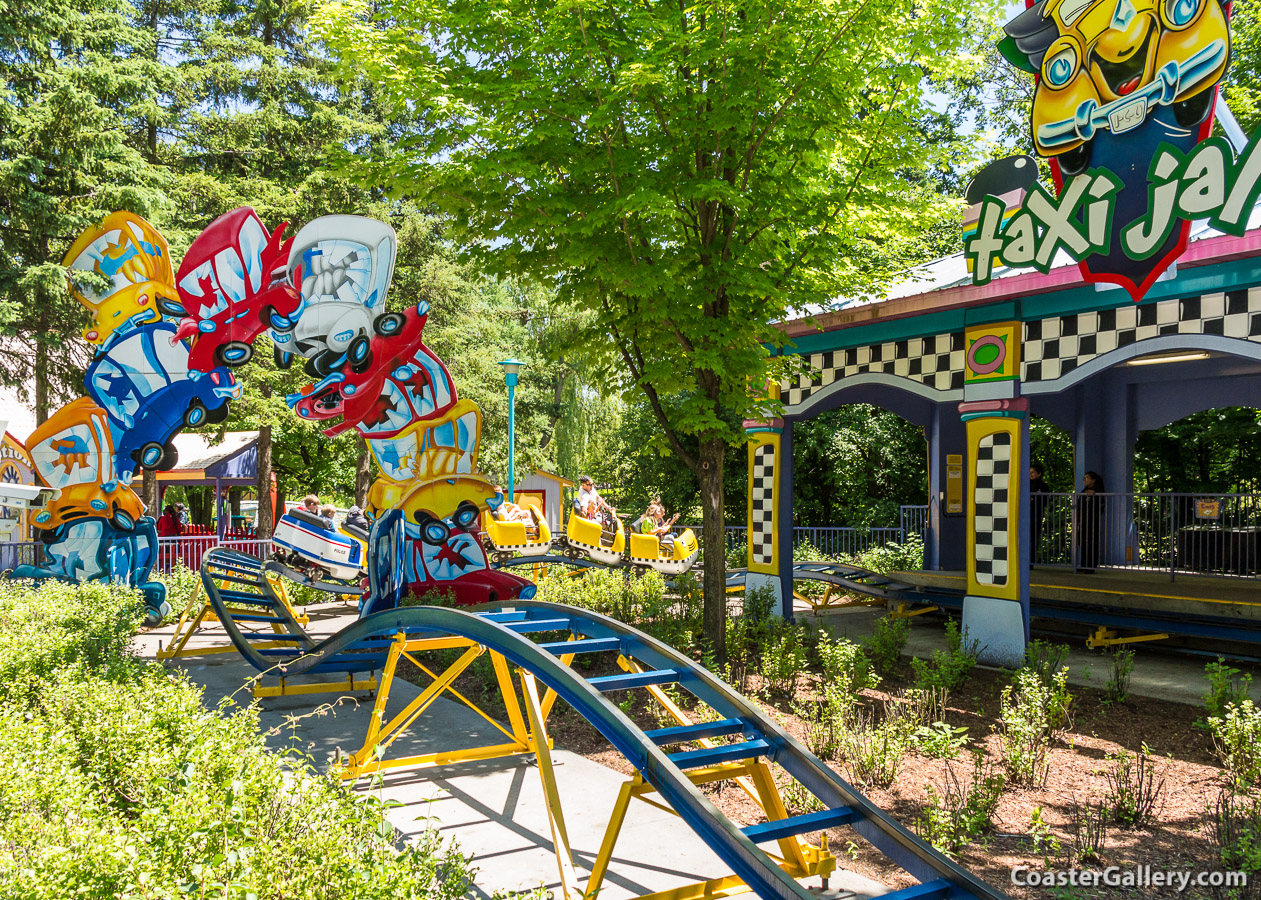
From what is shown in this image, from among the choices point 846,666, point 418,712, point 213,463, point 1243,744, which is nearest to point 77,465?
point 418,712

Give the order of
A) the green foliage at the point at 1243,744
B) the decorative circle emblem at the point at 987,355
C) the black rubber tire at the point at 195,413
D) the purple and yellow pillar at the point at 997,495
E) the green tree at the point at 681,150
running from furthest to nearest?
the black rubber tire at the point at 195,413
the decorative circle emblem at the point at 987,355
the purple and yellow pillar at the point at 997,495
the green tree at the point at 681,150
the green foliage at the point at 1243,744

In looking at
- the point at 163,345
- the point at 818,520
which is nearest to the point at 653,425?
the point at 818,520

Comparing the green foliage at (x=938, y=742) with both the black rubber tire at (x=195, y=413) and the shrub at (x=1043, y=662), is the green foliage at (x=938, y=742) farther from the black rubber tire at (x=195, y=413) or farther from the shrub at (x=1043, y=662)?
the black rubber tire at (x=195, y=413)

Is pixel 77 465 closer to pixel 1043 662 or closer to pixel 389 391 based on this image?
pixel 389 391

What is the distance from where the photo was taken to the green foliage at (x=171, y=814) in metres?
2.66

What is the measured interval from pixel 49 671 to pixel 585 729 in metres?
4.14

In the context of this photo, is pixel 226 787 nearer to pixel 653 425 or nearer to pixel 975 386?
pixel 975 386

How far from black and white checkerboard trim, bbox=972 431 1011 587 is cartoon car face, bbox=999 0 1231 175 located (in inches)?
128

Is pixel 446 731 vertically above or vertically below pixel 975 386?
below

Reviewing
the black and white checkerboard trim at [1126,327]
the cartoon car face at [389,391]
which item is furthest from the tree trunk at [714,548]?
the cartoon car face at [389,391]

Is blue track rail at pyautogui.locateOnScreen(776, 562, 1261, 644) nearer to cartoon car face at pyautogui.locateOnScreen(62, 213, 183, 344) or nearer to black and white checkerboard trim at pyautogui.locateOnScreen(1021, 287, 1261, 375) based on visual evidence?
black and white checkerboard trim at pyautogui.locateOnScreen(1021, 287, 1261, 375)

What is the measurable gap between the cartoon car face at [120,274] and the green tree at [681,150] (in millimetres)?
5514

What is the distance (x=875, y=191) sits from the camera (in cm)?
901

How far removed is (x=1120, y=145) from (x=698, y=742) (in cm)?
670
